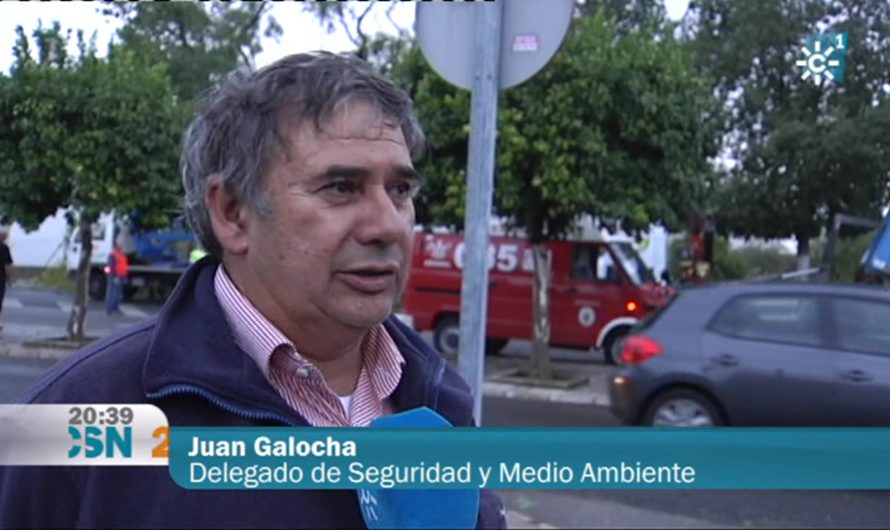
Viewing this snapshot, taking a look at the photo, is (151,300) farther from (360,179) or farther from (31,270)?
(360,179)

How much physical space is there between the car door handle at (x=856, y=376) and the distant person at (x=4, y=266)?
54.4 inches

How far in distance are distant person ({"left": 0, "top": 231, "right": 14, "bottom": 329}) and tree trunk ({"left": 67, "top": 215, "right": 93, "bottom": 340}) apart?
0.28 metres

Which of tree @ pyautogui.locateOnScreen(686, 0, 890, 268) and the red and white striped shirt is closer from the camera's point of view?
the red and white striped shirt

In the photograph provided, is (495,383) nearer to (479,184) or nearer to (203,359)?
(479,184)

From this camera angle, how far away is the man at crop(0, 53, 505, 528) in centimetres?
132

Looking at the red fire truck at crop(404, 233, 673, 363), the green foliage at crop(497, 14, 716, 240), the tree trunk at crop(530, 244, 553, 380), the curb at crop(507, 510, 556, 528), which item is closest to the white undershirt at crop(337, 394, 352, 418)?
the green foliage at crop(497, 14, 716, 240)

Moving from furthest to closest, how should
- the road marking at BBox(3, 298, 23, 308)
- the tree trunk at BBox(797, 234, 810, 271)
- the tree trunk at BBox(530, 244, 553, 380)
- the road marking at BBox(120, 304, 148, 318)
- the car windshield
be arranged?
the car windshield < the tree trunk at BBox(530, 244, 553, 380) < the road marking at BBox(120, 304, 148, 318) < the tree trunk at BBox(797, 234, 810, 271) < the road marking at BBox(3, 298, 23, 308)

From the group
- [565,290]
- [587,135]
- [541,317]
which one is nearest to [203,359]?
[587,135]

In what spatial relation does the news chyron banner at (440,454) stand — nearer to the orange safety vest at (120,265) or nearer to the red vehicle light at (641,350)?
the orange safety vest at (120,265)

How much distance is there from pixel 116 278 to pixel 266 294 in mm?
867

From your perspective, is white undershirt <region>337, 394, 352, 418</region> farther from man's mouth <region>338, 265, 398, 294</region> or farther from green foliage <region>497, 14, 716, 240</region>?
green foliage <region>497, 14, 716, 240</region>

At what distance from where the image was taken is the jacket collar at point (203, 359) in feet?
4.43

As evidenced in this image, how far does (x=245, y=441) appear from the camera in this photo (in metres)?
1.32

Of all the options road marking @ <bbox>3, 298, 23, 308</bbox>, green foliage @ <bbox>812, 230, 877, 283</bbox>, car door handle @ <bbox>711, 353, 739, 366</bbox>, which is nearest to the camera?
road marking @ <bbox>3, 298, 23, 308</bbox>
